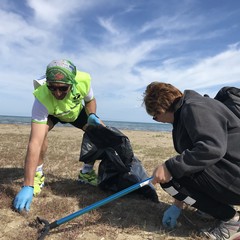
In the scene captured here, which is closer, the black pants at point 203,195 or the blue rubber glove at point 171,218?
the black pants at point 203,195

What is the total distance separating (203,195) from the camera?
116 inches

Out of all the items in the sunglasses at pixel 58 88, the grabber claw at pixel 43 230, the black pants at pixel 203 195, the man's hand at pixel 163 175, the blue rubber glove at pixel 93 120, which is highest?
the sunglasses at pixel 58 88

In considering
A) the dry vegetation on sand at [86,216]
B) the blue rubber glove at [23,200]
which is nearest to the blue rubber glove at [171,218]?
the dry vegetation on sand at [86,216]

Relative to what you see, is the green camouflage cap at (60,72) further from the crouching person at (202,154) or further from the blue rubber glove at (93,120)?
the crouching person at (202,154)

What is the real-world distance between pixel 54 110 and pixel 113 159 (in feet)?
3.21

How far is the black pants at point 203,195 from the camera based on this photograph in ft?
9.39

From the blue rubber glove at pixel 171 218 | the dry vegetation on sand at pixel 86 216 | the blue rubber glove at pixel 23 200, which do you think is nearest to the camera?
the dry vegetation on sand at pixel 86 216

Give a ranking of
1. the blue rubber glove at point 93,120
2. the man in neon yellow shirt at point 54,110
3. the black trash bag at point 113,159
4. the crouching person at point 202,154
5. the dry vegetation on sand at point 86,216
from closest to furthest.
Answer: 1. the crouching person at point 202,154
2. the dry vegetation on sand at point 86,216
3. the man in neon yellow shirt at point 54,110
4. the black trash bag at point 113,159
5. the blue rubber glove at point 93,120

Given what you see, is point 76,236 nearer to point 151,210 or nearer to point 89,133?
point 151,210

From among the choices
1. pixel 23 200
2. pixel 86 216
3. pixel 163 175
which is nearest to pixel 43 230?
pixel 86 216

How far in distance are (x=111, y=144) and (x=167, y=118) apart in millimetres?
1559

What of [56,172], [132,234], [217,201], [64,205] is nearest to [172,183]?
[217,201]

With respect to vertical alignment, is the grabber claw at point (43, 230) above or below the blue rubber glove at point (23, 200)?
below

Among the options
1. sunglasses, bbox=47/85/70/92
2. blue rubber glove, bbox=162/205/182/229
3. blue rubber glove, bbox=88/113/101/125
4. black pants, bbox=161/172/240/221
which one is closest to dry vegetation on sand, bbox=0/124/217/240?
blue rubber glove, bbox=162/205/182/229
